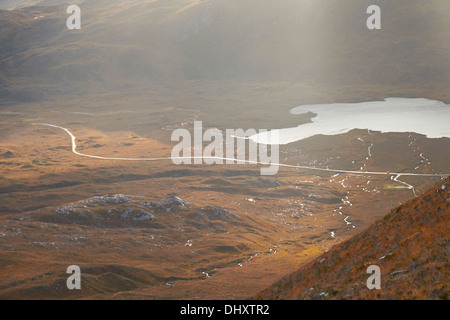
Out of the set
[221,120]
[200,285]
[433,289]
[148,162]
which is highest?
[221,120]

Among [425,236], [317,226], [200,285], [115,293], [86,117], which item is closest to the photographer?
[425,236]

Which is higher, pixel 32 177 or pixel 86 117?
pixel 86 117

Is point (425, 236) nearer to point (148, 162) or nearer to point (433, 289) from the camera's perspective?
point (433, 289)

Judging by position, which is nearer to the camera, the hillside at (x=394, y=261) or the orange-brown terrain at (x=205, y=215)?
the hillside at (x=394, y=261)

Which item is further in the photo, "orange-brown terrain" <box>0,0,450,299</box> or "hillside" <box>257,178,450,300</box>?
"orange-brown terrain" <box>0,0,450,299</box>

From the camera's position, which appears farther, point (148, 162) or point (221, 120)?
point (221, 120)

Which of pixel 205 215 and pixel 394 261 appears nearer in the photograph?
pixel 394 261

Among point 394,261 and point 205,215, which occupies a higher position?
point 394,261
